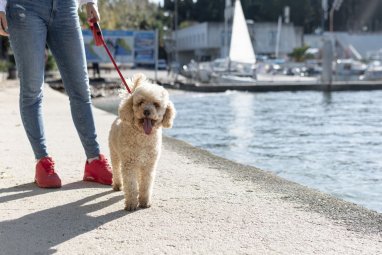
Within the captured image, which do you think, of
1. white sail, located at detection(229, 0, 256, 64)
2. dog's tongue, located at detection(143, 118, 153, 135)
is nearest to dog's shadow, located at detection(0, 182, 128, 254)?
dog's tongue, located at detection(143, 118, 153, 135)

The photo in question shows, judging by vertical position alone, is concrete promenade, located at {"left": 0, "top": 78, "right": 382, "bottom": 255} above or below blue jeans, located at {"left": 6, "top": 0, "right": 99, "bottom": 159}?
below

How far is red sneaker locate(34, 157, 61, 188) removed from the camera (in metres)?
4.52

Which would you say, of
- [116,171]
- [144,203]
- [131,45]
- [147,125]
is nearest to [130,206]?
[144,203]

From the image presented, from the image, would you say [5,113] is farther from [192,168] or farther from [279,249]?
[279,249]

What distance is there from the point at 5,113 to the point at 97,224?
9.48 metres

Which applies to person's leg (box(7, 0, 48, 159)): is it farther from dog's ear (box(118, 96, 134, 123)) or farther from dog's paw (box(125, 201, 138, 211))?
dog's paw (box(125, 201, 138, 211))

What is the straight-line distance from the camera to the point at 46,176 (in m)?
4.53

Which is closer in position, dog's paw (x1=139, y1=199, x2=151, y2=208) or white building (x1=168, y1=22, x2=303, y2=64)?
dog's paw (x1=139, y1=199, x2=151, y2=208)

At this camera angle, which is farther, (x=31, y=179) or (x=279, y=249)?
(x=31, y=179)

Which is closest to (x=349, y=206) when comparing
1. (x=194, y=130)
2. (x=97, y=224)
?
(x=97, y=224)

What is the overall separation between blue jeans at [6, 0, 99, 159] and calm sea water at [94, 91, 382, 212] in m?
2.83

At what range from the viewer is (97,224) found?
3.57m

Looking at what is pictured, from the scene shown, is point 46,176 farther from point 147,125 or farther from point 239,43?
point 239,43

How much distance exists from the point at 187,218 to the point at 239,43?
3750 centimetres
